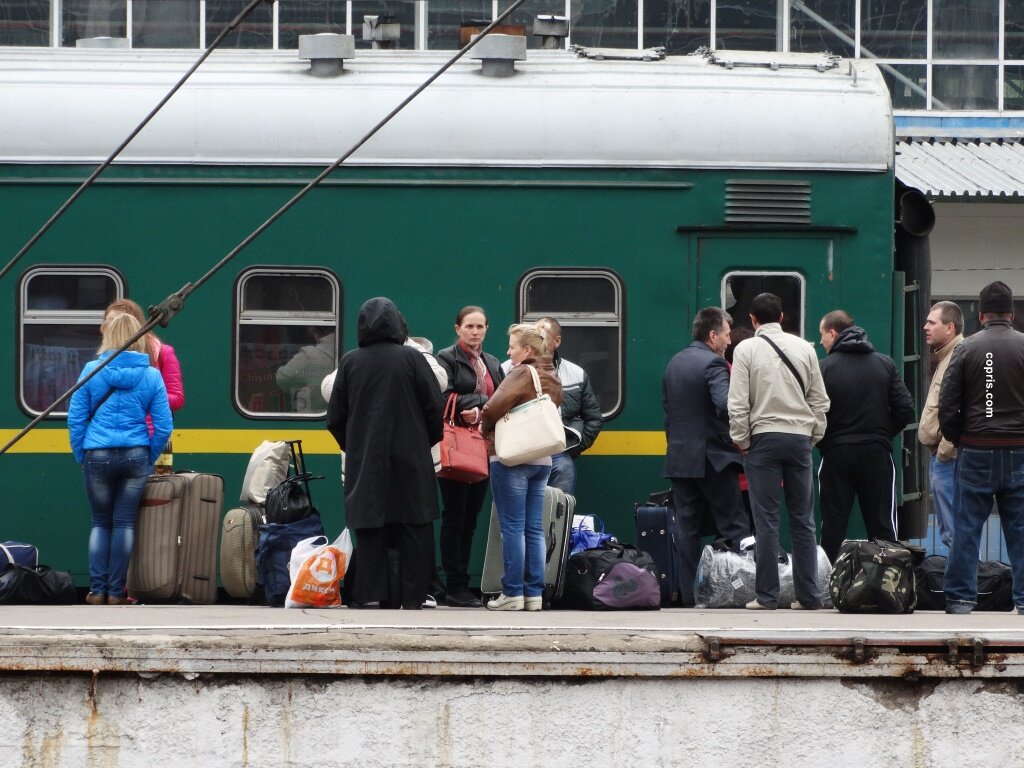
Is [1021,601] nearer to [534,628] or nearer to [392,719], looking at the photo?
[534,628]

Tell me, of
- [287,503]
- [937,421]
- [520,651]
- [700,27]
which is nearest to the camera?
[520,651]

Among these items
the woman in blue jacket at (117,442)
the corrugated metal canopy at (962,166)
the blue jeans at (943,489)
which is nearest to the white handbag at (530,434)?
the woman in blue jacket at (117,442)

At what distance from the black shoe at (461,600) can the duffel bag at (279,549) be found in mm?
814

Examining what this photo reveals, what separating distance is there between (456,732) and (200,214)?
14.2 ft

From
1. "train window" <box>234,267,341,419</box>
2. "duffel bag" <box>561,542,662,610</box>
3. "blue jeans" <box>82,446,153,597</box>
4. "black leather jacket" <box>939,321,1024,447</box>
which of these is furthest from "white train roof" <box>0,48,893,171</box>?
"duffel bag" <box>561,542,662,610</box>

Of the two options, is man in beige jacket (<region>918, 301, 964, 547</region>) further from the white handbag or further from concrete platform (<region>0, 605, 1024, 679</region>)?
concrete platform (<region>0, 605, 1024, 679</region>)

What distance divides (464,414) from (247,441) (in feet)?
4.30

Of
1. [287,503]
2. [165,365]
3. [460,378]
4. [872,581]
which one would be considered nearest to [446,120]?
[460,378]

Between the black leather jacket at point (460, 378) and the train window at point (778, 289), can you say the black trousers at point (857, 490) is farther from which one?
the black leather jacket at point (460, 378)

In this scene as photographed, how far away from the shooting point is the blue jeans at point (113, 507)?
8727mm

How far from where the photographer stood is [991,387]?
8328 millimetres

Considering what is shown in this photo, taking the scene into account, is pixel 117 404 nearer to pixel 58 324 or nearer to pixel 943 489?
pixel 58 324

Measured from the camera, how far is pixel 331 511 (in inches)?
364

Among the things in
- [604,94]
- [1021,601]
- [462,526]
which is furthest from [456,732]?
[604,94]
